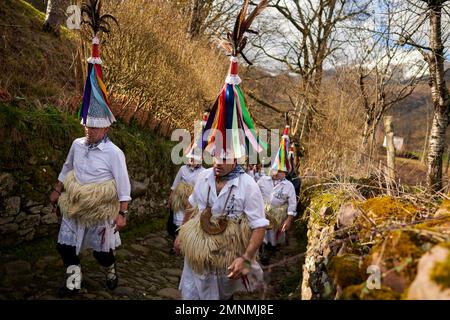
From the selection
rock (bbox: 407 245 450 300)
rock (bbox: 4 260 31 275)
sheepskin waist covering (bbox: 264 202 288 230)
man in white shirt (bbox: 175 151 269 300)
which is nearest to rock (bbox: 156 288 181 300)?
rock (bbox: 4 260 31 275)

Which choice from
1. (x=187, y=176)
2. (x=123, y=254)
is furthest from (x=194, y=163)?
(x=123, y=254)

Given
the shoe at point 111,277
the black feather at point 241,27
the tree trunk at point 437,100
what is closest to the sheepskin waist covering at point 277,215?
the tree trunk at point 437,100

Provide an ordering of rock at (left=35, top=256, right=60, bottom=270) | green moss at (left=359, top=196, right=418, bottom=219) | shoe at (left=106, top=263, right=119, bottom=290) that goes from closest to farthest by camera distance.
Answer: green moss at (left=359, top=196, right=418, bottom=219) → shoe at (left=106, top=263, right=119, bottom=290) → rock at (left=35, top=256, right=60, bottom=270)

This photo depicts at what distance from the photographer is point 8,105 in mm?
5395

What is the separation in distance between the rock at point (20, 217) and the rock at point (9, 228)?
59mm

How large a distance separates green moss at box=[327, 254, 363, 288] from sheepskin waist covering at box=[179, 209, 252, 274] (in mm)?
1049

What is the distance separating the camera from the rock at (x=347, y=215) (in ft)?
12.6

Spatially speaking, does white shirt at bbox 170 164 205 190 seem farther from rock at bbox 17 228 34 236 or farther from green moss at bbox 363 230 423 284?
green moss at bbox 363 230 423 284

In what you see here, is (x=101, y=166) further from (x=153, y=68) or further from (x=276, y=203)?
(x=153, y=68)

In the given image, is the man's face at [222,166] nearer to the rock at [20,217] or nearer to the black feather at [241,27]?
the black feather at [241,27]

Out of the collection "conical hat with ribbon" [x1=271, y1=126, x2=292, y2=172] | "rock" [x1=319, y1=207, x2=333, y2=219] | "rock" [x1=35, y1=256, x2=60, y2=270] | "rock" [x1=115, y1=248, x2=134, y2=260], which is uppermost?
"conical hat with ribbon" [x1=271, y1=126, x2=292, y2=172]

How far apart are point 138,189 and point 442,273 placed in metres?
7.25

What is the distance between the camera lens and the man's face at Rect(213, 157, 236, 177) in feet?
11.8

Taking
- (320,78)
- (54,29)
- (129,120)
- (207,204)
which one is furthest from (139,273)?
(320,78)
